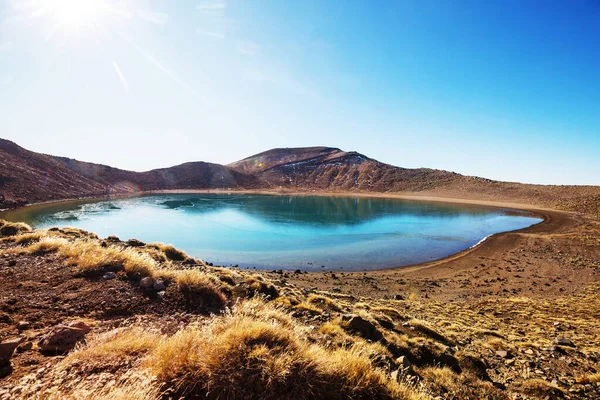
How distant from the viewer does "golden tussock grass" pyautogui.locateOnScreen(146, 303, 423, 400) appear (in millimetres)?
2555

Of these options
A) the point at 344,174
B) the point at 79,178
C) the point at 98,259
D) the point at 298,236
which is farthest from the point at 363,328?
the point at 344,174

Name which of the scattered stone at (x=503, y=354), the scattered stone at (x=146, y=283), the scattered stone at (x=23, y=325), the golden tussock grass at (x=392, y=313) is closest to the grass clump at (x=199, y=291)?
the scattered stone at (x=146, y=283)

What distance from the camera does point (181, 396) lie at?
2418 millimetres

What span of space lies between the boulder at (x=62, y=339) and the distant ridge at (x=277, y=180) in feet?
206

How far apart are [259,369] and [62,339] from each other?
109 inches

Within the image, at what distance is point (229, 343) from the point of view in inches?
117

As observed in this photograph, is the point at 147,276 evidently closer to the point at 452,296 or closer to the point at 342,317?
the point at 342,317

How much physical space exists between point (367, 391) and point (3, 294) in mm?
6541

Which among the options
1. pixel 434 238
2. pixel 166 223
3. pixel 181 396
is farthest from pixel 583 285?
pixel 166 223

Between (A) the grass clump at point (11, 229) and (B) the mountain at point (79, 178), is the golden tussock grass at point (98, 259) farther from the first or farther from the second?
(B) the mountain at point (79, 178)

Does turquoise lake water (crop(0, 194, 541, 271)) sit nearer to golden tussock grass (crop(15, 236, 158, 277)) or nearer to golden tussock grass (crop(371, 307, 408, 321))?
golden tussock grass (crop(371, 307, 408, 321))

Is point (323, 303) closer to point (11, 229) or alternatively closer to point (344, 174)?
point (11, 229)

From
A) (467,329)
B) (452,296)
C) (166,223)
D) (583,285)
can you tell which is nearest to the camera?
(467,329)

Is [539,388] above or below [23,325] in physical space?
below
